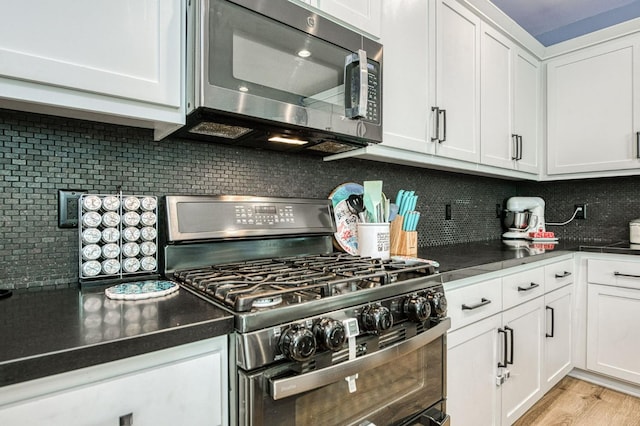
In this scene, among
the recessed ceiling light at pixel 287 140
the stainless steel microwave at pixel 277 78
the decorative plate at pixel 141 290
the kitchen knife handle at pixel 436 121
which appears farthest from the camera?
the kitchen knife handle at pixel 436 121

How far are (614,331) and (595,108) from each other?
1411 millimetres

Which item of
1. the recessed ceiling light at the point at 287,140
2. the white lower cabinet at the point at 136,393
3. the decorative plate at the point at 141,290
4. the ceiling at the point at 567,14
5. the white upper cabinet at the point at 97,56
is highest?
the ceiling at the point at 567,14

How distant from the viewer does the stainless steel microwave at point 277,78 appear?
96 centimetres

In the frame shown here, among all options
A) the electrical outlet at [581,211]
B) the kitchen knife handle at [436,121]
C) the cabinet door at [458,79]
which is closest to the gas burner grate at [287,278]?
the kitchen knife handle at [436,121]

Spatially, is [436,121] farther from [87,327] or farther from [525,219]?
[87,327]

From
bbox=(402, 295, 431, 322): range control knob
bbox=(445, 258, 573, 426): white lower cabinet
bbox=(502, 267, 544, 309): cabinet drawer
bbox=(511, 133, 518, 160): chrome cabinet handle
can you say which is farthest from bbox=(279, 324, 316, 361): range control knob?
bbox=(511, 133, 518, 160): chrome cabinet handle

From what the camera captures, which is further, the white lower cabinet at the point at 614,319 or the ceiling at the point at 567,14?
the ceiling at the point at 567,14

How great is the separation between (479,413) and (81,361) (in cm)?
148

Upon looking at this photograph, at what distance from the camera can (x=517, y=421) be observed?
1802 millimetres

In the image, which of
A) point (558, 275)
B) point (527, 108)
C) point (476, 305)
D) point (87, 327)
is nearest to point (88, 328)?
point (87, 327)

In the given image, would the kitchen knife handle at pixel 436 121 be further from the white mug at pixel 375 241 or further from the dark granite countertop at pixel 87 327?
the dark granite countertop at pixel 87 327

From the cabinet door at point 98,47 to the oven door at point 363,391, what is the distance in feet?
2.48

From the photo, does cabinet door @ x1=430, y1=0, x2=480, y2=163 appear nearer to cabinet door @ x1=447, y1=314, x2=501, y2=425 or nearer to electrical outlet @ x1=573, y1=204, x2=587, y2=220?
cabinet door @ x1=447, y1=314, x2=501, y2=425

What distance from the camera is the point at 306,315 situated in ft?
2.61
